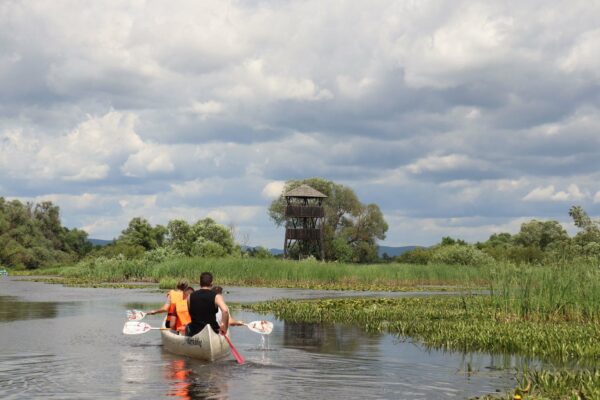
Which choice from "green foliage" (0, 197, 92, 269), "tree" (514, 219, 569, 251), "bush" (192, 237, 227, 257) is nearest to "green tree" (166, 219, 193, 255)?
"bush" (192, 237, 227, 257)

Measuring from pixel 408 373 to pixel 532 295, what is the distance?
8562 mm

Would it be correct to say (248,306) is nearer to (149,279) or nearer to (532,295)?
(532,295)

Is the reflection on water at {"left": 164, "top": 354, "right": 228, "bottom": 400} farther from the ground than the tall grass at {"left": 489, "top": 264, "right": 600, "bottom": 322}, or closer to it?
closer to it

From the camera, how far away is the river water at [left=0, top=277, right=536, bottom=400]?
Answer: 13.7 metres

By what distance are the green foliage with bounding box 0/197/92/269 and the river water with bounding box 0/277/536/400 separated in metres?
79.6

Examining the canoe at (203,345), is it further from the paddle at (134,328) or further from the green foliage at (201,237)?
the green foliage at (201,237)

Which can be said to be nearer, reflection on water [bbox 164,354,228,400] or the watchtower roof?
reflection on water [bbox 164,354,228,400]

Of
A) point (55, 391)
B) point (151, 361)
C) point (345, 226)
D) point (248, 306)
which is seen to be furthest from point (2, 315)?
point (345, 226)

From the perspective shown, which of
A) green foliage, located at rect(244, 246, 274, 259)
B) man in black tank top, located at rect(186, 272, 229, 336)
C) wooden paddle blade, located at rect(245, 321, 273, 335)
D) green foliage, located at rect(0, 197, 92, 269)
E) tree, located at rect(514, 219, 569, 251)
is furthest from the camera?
green foliage, located at rect(0, 197, 92, 269)

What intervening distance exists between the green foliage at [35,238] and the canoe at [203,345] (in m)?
88.1

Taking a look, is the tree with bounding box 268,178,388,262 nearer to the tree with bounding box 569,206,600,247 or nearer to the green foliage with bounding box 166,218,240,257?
the green foliage with bounding box 166,218,240,257

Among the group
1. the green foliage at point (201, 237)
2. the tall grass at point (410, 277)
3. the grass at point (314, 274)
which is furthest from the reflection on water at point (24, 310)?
the green foliage at point (201, 237)

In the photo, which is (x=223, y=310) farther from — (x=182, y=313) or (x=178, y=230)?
(x=178, y=230)

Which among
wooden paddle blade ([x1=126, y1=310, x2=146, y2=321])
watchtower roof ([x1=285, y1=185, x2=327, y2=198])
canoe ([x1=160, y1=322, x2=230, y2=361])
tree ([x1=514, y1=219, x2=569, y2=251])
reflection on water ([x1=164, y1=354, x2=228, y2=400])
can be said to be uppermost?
watchtower roof ([x1=285, y1=185, x2=327, y2=198])
